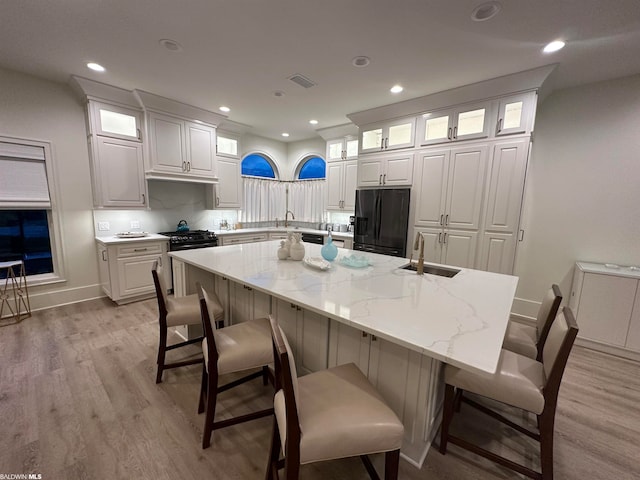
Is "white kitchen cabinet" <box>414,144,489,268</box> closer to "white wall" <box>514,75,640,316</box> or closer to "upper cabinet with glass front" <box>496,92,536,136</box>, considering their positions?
"upper cabinet with glass front" <box>496,92,536,136</box>

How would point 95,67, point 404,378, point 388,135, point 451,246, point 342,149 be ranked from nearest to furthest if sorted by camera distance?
point 404,378 → point 95,67 → point 451,246 → point 388,135 → point 342,149

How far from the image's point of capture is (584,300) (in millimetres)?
2770

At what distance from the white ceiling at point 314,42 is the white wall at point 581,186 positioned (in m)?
0.29

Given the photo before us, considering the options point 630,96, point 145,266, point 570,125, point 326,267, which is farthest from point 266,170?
point 630,96

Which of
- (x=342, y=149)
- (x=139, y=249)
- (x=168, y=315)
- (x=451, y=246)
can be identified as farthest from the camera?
(x=342, y=149)

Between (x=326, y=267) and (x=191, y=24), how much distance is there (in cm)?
218

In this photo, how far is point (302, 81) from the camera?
118 inches

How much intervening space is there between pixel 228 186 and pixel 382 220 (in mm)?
2815

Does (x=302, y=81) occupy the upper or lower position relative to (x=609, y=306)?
upper

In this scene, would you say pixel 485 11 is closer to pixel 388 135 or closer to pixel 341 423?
pixel 388 135

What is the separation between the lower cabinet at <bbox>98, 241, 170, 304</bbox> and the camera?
3391mm

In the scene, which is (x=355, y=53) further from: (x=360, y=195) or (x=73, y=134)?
(x=73, y=134)

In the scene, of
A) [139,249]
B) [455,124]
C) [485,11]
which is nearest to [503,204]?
[455,124]

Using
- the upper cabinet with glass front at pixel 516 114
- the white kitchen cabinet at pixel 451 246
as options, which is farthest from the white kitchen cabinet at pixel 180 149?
the upper cabinet with glass front at pixel 516 114
